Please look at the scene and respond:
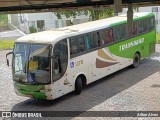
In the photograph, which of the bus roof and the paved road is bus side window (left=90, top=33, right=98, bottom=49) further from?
the paved road

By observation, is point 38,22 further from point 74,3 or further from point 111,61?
point 74,3

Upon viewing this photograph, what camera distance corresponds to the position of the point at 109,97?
12.1m

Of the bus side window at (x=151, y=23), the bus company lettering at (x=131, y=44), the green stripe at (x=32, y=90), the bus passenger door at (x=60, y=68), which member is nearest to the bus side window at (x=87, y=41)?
the bus passenger door at (x=60, y=68)

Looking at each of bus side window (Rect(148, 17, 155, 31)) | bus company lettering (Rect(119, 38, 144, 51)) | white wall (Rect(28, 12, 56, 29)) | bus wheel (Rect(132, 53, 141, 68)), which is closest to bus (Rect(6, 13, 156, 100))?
bus company lettering (Rect(119, 38, 144, 51))

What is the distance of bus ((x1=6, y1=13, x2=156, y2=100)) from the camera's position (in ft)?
37.7

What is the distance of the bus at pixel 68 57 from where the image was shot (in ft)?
37.7

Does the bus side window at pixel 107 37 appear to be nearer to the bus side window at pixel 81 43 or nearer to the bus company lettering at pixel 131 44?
the bus company lettering at pixel 131 44

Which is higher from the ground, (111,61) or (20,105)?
(111,61)

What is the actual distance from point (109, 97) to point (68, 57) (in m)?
2.25

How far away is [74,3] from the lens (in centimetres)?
823

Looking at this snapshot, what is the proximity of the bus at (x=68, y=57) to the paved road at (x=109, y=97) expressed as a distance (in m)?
0.43

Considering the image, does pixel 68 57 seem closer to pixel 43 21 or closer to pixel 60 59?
pixel 60 59

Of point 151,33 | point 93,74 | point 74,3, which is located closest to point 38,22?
point 151,33

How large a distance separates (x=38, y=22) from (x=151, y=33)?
30.6m
